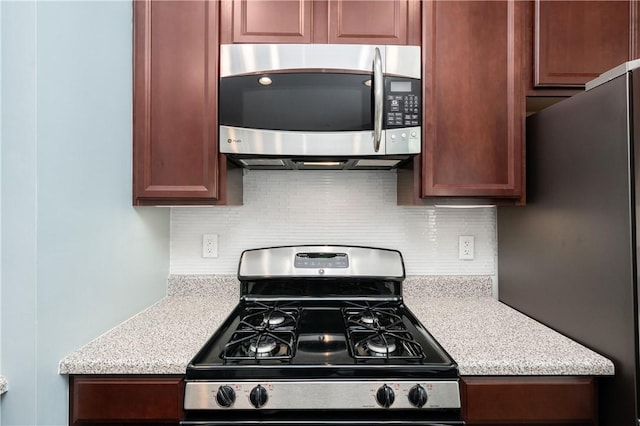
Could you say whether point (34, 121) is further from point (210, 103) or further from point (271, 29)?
point (271, 29)

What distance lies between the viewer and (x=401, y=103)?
137 cm

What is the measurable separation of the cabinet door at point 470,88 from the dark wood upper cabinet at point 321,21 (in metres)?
0.09

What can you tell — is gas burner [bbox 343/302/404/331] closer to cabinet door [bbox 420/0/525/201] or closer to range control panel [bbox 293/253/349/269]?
range control panel [bbox 293/253/349/269]

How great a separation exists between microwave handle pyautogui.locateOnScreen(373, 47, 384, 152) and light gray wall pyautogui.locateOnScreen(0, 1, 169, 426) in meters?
0.89

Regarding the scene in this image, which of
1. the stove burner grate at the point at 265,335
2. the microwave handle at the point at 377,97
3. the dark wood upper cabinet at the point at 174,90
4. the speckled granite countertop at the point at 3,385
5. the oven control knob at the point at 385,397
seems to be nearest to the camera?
the speckled granite countertop at the point at 3,385

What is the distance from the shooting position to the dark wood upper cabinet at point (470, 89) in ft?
4.64

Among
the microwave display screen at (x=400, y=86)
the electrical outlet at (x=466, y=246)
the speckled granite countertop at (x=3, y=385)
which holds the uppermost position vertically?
the microwave display screen at (x=400, y=86)

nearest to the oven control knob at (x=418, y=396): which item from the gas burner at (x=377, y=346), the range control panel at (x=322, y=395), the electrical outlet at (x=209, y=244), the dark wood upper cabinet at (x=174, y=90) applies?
the range control panel at (x=322, y=395)

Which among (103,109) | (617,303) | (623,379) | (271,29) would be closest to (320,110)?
(271,29)

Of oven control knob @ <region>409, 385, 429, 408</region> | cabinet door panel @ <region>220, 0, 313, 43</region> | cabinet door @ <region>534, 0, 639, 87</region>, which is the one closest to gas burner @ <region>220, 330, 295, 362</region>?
oven control knob @ <region>409, 385, 429, 408</region>

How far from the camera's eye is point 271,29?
1.42 metres

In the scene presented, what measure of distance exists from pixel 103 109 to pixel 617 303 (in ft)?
5.39

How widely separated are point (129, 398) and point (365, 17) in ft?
4.82

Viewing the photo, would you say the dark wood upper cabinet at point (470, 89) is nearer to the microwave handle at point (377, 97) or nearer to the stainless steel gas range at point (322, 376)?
the microwave handle at point (377, 97)
